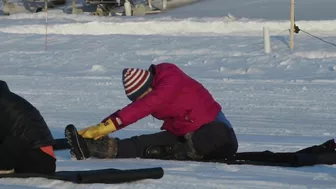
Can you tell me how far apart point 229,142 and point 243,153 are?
0.34 metres

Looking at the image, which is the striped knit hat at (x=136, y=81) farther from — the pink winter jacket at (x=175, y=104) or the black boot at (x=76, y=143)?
the black boot at (x=76, y=143)

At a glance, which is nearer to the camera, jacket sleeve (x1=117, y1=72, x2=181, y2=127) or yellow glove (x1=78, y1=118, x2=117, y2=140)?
jacket sleeve (x1=117, y1=72, x2=181, y2=127)

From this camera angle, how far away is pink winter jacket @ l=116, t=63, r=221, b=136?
7.57 metres

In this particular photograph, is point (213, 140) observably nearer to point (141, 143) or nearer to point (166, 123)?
point (166, 123)

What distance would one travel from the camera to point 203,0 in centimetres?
3303

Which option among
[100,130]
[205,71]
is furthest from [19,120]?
[205,71]

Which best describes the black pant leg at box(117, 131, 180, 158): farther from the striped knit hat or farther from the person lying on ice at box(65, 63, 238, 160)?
the striped knit hat

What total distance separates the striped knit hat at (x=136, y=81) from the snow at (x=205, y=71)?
25.4 inches

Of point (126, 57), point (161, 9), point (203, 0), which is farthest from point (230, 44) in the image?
point (203, 0)

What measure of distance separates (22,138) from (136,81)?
4.70 ft

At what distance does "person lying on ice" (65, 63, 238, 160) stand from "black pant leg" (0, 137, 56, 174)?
1.03 metres

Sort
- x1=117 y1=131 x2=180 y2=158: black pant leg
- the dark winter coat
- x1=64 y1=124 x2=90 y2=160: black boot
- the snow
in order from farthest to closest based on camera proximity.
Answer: x1=117 y1=131 x2=180 y2=158: black pant leg → x1=64 y1=124 x2=90 y2=160: black boot → the snow → the dark winter coat

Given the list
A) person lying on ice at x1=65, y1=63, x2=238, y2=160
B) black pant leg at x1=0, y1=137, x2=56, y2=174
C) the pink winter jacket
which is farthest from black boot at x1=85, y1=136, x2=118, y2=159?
black pant leg at x1=0, y1=137, x2=56, y2=174

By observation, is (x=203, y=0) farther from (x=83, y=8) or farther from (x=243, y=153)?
(x=243, y=153)
